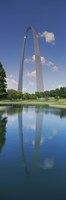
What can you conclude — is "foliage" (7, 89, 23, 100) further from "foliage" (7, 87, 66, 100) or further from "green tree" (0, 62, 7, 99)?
"green tree" (0, 62, 7, 99)

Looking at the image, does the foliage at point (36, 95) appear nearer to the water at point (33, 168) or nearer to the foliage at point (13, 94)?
the foliage at point (13, 94)

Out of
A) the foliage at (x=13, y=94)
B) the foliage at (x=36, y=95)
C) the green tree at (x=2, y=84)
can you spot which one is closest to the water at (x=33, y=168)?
the green tree at (x=2, y=84)

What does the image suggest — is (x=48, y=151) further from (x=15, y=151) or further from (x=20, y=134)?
(x=20, y=134)

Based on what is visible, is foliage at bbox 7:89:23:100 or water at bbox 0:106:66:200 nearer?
water at bbox 0:106:66:200

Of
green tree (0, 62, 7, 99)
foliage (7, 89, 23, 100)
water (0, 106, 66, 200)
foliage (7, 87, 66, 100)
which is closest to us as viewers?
water (0, 106, 66, 200)

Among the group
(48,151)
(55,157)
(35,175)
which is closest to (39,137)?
(48,151)

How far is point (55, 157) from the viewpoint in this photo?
9.77 metres

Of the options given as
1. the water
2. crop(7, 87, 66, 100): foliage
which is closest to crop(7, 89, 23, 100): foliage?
crop(7, 87, 66, 100): foliage

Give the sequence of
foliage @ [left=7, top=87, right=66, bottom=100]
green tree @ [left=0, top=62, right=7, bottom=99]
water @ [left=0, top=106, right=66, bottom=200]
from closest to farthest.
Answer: water @ [left=0, top=106, right=66, bottom=200], green tree @ [left=0, top=62, right=7, bottom=99], foliage @ [left=7, top=87, right=66, bottom=100]

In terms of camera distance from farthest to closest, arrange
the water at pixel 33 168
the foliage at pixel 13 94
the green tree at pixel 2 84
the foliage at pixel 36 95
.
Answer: the foliage at pixel 36 95, the foliage at pixel 13 94, the green tree at pixel 2 84, the water at pixel 33 168

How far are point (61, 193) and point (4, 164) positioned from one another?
120 inches

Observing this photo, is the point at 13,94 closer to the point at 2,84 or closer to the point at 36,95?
the point at 36,95

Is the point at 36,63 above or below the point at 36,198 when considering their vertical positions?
above

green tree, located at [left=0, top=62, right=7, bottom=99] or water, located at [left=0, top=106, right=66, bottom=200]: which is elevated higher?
green tree, located at [left=0, top=62, right=7, bottom=99]
